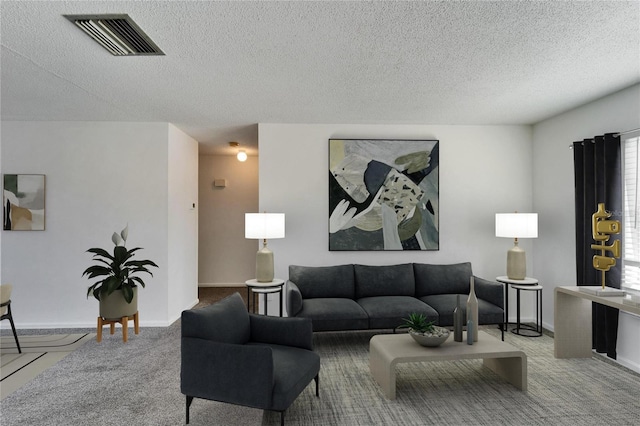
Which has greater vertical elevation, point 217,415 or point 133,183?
point 133,183

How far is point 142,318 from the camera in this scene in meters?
5.09

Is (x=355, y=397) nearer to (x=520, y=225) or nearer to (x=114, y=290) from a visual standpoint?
(x=114, y=290)

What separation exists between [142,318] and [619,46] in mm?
5534

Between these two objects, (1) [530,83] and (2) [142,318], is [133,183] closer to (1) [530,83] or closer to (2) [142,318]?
(2) [142,318]

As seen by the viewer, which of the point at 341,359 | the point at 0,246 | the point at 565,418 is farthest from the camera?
the point at 0,246

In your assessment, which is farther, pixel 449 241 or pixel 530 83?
pixel 449 241

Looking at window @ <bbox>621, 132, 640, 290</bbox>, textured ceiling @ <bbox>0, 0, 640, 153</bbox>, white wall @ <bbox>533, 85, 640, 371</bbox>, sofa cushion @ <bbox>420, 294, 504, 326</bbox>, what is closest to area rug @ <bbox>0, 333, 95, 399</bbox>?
textured ceiling @ <bbox>0, 0, 640, 153</bbox>

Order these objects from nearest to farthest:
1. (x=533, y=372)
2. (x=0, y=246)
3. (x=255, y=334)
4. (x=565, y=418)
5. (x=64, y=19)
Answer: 1. (x=64, y=19)
2. (x=565, y=418)
3. (x=255, y=334)
4. (x=533, y=372)
5. (x=0, y=246)

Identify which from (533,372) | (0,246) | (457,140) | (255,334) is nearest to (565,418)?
(533,372)

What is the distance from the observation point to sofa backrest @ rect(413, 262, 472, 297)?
4.79m

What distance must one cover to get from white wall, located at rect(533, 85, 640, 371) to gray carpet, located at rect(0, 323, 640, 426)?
0.89 m

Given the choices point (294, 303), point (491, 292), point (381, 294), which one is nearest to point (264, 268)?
point (294, 303)

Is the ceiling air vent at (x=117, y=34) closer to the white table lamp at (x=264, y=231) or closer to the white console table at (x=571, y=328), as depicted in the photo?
the white table lamp at (x=264, y=231)

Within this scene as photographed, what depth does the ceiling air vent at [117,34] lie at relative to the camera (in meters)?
2.43
